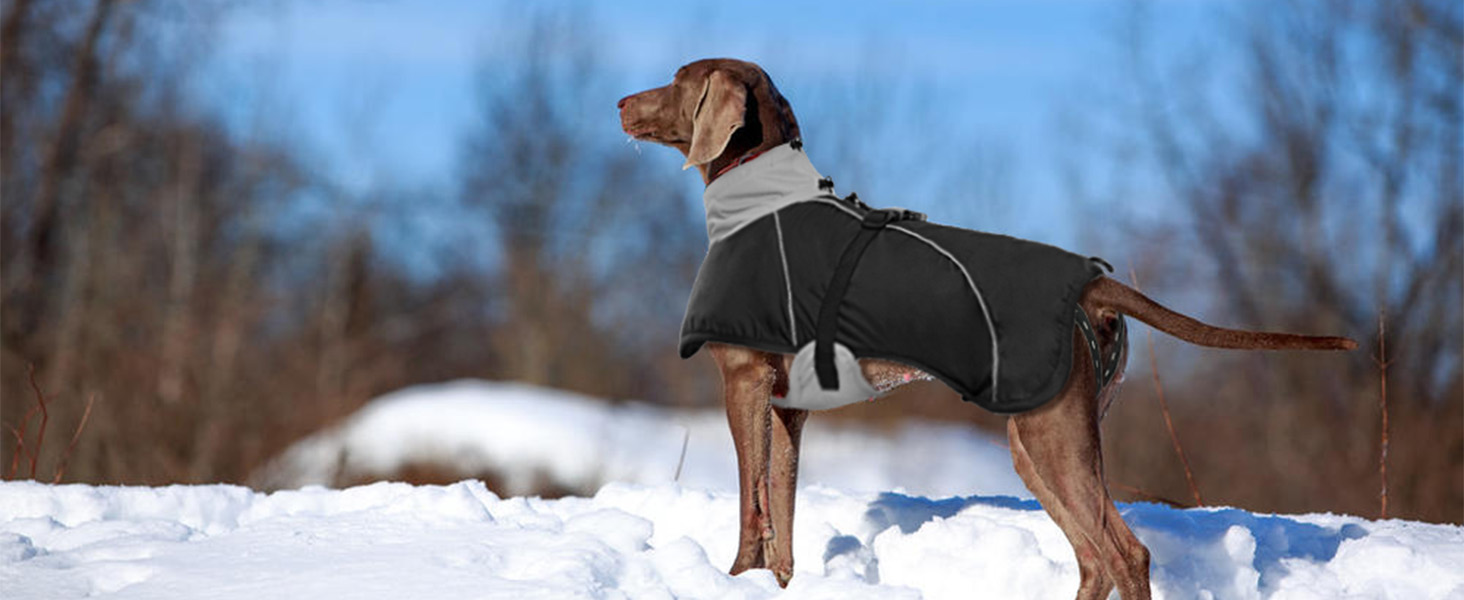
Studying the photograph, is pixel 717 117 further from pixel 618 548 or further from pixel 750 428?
pixel 618 548

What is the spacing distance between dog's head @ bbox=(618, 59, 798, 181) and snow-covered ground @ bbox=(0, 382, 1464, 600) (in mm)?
1313

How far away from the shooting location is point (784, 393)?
3.82m

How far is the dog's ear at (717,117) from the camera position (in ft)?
12.5

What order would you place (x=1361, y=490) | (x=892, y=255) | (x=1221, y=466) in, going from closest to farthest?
(x=892, y=255) < (x=1361, y=490) < (x=1221, y=466)

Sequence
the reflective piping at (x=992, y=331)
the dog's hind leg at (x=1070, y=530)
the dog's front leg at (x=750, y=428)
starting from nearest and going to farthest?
1. the reflective piping at (x=992, y=331)
2. the dog's hind leg at (x=1070, y=530)
3. the dog's front leg at (x=750, y=428)

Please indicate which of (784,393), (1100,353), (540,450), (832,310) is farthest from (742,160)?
(540,450)

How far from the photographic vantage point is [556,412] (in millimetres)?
12789

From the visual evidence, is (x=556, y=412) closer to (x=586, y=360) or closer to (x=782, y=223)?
(x=586, y=360)

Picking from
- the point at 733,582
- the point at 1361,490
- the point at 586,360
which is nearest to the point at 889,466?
the point at 1361,490

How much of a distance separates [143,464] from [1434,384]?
13862 millimetres

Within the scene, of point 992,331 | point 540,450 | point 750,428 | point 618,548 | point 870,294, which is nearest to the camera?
point 992,331

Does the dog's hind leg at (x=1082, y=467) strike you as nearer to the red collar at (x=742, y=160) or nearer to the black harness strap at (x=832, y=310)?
the black harness strap at (x=832, y=310)

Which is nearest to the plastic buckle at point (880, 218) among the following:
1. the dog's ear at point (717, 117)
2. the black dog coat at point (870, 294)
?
the black dog coat at point (870, 294)

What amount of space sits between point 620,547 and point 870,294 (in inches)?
53.3
